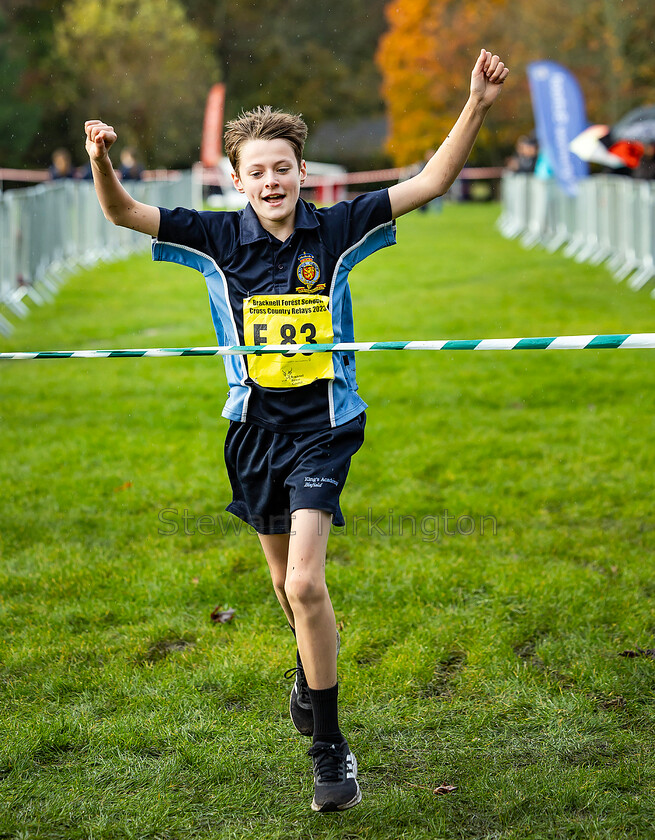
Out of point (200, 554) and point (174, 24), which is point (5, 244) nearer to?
point (200, 554)

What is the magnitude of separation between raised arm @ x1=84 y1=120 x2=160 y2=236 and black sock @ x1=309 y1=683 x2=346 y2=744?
165cm

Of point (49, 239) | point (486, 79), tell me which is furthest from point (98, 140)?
point (49, 239)

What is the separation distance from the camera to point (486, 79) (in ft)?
11.5

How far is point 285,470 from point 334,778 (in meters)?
0.99

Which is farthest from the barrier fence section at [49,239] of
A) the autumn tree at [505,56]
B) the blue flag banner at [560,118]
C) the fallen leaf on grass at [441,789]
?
the autumn tree at [505,56]

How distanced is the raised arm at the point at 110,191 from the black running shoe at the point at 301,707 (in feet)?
5.47

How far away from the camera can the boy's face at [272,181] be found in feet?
11.2

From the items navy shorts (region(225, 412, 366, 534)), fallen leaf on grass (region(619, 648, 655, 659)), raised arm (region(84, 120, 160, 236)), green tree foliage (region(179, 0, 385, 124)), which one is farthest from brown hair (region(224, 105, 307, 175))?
green tree foliage (region(179, 0, 385, 124))

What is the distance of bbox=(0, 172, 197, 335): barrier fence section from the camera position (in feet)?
41.9

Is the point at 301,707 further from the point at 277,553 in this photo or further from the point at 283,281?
the point at 283,281

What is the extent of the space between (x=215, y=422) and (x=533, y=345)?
4.79 meters

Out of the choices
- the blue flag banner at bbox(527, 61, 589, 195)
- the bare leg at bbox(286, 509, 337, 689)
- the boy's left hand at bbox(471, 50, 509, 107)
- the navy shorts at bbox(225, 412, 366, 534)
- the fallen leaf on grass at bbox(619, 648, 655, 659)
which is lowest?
the fallen leaf on grass at bbox(619, 648, 655, 659)

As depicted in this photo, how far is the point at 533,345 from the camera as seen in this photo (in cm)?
352

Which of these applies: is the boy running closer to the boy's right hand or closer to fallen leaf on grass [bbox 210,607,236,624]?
the boy's right hand
